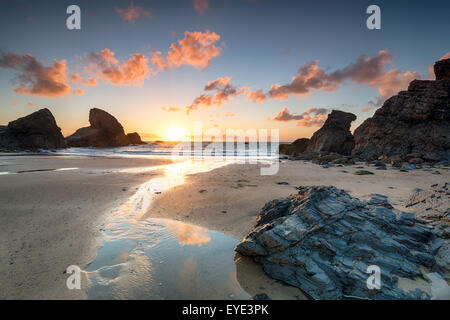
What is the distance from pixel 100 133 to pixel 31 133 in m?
16.4

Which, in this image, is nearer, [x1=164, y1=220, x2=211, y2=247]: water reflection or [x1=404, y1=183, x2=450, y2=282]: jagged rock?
[x1=404, y1=183, x2=450, y2=282]: jagged rock

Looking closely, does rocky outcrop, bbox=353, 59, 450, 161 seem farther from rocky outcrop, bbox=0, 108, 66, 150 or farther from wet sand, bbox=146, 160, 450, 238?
rocky outcrop, bbox=0, 108, 66, 150

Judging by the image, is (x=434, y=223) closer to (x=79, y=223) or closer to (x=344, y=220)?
(x=344, y=220)

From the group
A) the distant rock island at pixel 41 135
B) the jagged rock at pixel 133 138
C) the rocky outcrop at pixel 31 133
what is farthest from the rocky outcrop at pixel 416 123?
the jagged rock at pixel 133 138

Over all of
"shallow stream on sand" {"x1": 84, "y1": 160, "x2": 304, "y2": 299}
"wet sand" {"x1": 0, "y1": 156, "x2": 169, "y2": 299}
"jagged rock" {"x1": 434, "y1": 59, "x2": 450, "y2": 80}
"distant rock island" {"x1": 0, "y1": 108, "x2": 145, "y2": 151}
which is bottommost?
"shallow stream on sand" {"x1": 84, "y1": 160, "x2": 304, "y2": 299}

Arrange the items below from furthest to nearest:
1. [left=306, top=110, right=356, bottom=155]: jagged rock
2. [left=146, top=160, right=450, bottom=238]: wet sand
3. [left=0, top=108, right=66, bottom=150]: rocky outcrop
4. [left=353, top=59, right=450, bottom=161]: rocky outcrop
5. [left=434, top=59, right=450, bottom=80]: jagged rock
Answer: [left=0, top=108, right=66, bottom=150]: rocky outcrop
[left=306, top=110, right=356, bottom=155]: jagged rock
[left=434, top=59, right=450, bottom=80]: jagged rock
[left=353, top=59, right=450, bottom=161]: rocky outcrop
[left=146, top=160, right=450, bottom=238]: wet sand

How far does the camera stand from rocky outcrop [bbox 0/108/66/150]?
3878 cm

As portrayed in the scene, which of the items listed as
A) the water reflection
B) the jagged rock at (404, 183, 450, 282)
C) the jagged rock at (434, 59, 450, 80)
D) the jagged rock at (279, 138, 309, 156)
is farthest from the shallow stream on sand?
the jagged rock at (279, 138, 309, 156)

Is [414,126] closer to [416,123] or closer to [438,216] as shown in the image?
[416,123]

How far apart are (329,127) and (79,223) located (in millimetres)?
33341

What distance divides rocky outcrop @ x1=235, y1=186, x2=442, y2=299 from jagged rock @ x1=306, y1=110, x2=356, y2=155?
1113 inches

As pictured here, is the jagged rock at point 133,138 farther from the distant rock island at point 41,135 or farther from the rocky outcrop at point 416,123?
the rocky outcrop at point 416,123

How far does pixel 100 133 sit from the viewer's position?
56250 millimetres

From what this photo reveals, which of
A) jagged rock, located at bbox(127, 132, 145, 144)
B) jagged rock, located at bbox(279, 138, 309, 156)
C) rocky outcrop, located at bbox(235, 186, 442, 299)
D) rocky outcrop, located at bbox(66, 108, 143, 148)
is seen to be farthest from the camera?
jagged rock, located at bbox(127, 132, 145, 144)
